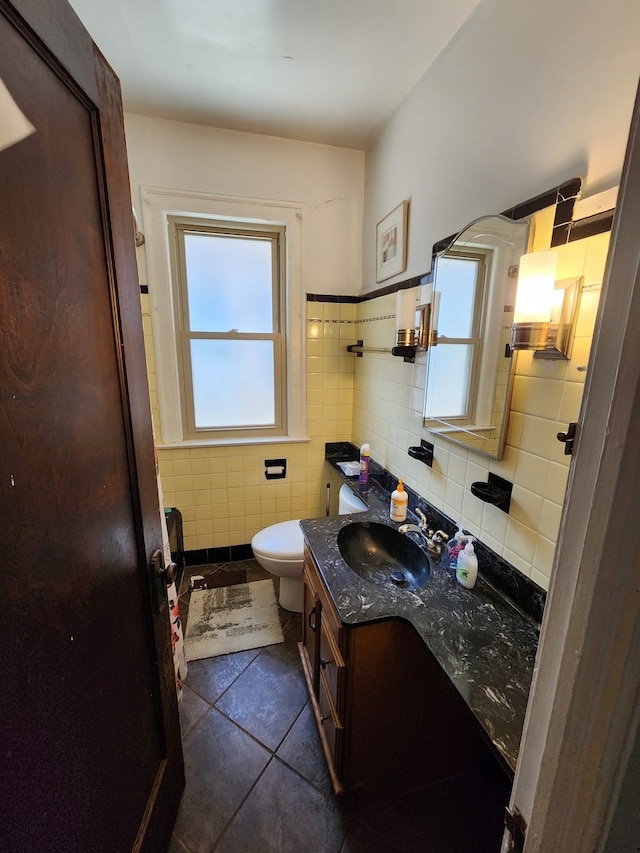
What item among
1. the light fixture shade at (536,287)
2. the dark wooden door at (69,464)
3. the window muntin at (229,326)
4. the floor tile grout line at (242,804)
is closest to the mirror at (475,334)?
the light fixture shade at (536,287)

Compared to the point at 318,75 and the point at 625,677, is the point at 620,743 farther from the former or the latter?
the point at 318,75

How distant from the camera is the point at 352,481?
192 centimetres

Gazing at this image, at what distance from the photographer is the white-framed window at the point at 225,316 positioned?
6.31 feet

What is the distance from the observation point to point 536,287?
2.80ft

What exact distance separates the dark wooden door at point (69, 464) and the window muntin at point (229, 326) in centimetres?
130

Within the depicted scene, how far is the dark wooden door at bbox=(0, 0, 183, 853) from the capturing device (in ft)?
1.52

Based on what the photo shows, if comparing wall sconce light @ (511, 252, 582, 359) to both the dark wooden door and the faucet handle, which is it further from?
the dark wooden door

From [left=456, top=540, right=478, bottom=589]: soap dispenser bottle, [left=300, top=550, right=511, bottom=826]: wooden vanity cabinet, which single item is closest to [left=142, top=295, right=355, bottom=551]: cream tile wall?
[left=300, top=550, right=511, bottom=826]: wooden vanity cabinet

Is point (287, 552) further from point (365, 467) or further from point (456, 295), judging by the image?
point (456, 295)

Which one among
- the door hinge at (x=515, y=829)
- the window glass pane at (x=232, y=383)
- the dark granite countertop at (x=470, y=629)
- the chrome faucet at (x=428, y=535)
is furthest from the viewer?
the window glass pane at (x=232, y=383)

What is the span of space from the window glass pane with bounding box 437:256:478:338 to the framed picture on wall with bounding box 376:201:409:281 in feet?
1.17

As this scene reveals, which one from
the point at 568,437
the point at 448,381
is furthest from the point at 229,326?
the point at 568,437

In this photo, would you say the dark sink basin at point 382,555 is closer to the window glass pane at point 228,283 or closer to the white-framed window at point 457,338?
the white-framed window at point 457,338

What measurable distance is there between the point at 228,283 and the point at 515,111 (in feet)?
5.20
